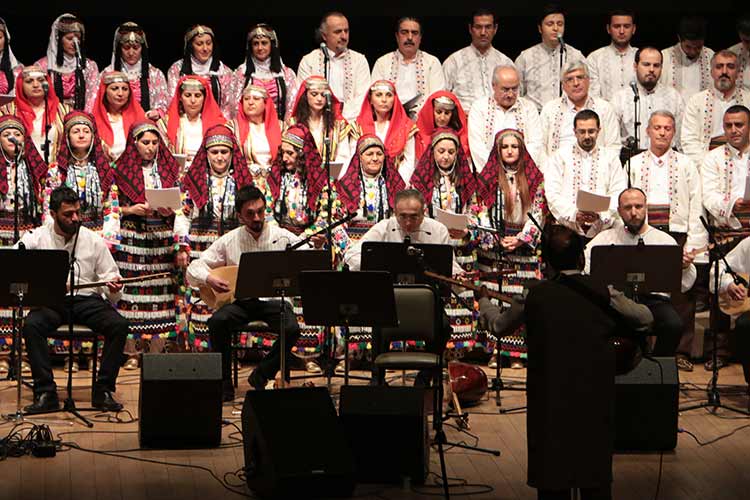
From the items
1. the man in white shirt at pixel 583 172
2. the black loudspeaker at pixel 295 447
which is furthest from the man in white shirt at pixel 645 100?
the black loudspeaker at pixel 295 447

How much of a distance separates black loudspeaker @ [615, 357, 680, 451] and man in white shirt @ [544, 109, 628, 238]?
85.6 inches

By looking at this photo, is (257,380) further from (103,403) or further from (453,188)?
(453,188)

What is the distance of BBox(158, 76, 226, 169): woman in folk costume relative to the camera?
28.8ft

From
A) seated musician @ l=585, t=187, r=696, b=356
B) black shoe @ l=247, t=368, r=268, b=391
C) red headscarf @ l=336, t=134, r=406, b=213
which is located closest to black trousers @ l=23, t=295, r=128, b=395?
black shoe @ l=247, t=368, r=268, b=391

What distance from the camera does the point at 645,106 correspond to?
926 centimetres

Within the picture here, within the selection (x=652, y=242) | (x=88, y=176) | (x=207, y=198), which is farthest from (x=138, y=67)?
(x=652, y=242)

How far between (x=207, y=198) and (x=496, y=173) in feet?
6.41

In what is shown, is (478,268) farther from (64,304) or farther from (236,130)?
(64,304)

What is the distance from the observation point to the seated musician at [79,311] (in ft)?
23.9

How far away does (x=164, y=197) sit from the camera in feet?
26.1

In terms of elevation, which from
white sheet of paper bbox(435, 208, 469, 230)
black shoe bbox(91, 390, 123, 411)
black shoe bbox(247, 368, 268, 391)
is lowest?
black shoe bbox(91, 390, 123, 411)

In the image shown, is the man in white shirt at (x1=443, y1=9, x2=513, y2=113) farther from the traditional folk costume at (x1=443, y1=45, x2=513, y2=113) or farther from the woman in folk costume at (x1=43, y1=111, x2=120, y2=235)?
the woman in folk costume at (x1=43, y1=111, x2=120, y2=235)

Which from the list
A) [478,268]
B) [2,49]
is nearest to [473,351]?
[478,268]

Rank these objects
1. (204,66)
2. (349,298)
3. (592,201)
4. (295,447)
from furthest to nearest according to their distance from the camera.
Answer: (204,66)
(592,201)
(349,298)
(295,447)
